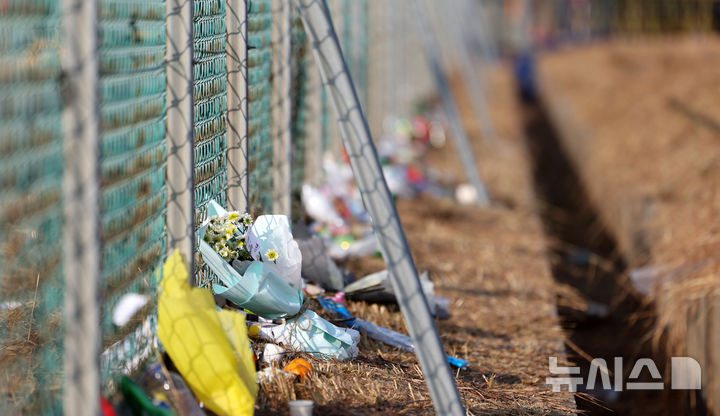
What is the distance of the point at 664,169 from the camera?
6.93 meters

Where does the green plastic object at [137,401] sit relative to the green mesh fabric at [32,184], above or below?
below

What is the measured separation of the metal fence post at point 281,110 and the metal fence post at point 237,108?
2.28 ft

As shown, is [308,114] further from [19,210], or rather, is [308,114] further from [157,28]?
[19,210]

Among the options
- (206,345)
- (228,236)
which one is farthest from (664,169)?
(206,345)

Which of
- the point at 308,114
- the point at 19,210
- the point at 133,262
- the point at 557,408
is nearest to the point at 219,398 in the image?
the point at 133,262

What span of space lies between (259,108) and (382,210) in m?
1.51

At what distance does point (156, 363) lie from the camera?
2.30 metres

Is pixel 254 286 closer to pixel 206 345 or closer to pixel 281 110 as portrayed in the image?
pixel 206 345

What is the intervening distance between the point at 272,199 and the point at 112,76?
174cm

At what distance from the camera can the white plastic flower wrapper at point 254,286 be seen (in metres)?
2.66

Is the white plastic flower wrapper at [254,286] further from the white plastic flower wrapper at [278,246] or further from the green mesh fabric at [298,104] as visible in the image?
the green mesh fabric at [298,104]

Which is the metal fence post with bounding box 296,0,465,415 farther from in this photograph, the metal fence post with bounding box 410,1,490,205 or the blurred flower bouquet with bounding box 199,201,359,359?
the metal fence post with bounding box 410,1,490,205

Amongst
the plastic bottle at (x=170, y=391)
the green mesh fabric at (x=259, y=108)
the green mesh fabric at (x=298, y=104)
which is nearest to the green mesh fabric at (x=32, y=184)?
the plastic bottle at (x=170, y=391)

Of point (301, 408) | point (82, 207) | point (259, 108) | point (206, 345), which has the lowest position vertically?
point (301, 408)
